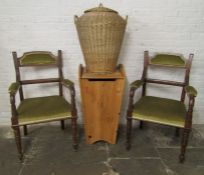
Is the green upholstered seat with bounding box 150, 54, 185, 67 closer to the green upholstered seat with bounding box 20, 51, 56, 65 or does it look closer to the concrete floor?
the concrete floor

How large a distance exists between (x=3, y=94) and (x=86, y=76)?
1072 mm

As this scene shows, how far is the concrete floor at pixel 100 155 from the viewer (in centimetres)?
180

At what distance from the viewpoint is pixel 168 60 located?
210 centimetres

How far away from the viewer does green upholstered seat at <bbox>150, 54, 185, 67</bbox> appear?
6.79 ft

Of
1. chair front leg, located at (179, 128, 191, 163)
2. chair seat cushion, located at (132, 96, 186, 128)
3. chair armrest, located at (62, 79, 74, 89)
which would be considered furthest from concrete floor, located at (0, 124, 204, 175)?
chair armrest, located at (62, 79, 74, 89)

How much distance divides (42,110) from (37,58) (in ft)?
1.77

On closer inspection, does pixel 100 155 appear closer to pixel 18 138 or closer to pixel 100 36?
pixel 18 138

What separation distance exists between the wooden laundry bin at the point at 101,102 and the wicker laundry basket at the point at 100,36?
0.10 m

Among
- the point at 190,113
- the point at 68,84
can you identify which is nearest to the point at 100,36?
the point at 68,84

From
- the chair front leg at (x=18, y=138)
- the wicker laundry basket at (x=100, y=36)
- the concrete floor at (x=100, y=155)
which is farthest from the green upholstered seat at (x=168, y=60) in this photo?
the chair front leg at (x=18, y=138)

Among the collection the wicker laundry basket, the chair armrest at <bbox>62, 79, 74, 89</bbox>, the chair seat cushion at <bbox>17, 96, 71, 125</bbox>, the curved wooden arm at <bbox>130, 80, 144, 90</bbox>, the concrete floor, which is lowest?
the concrete floor

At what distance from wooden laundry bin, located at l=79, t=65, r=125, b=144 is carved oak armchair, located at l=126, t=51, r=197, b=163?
0.47ft

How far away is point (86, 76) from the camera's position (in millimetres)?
1854

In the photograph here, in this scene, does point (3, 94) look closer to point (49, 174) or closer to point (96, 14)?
point (49, 174)
